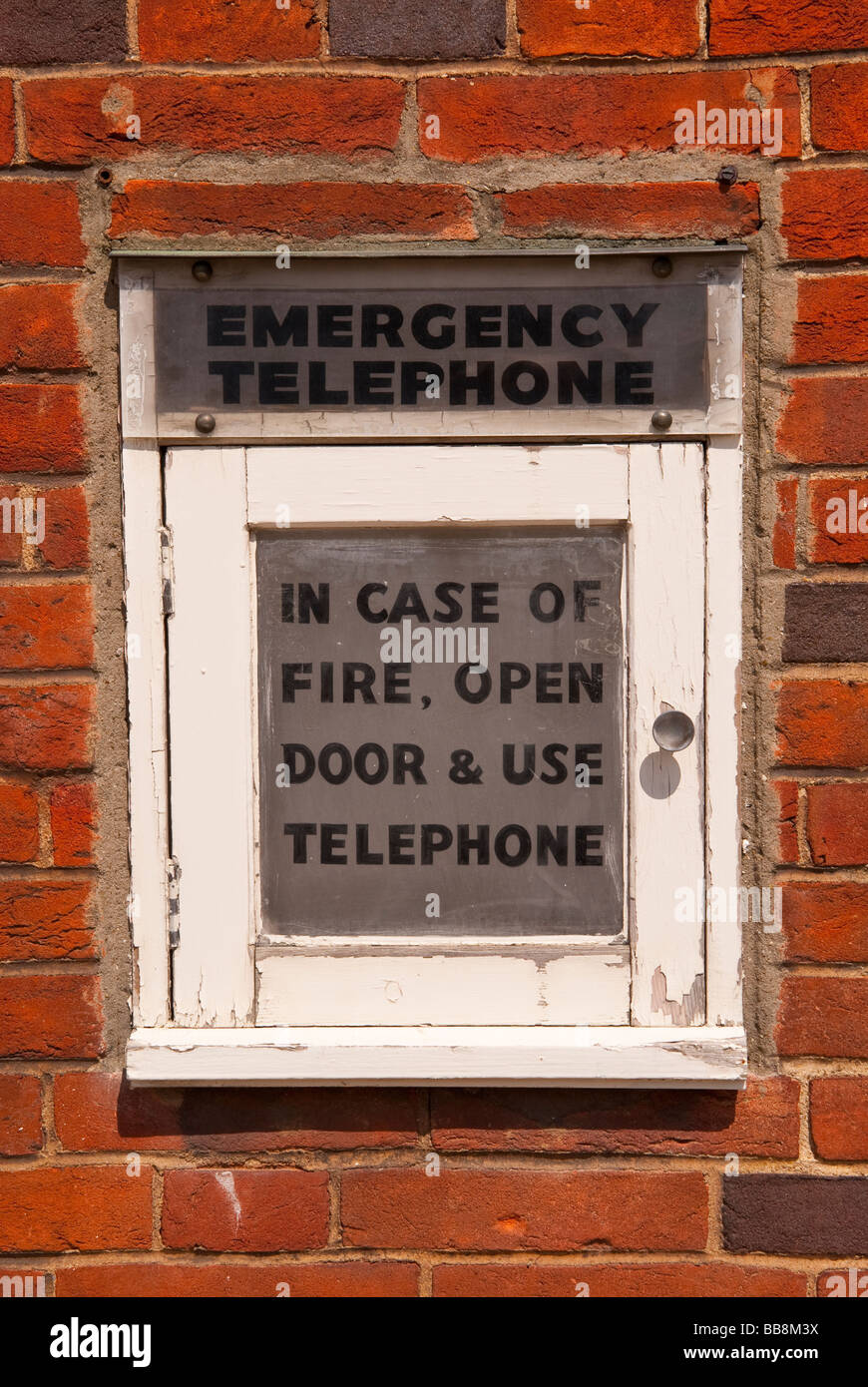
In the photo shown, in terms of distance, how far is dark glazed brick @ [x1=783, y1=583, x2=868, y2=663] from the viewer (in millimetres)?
1562

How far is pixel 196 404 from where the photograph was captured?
1.57 meters

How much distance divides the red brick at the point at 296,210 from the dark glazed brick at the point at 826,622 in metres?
0.70

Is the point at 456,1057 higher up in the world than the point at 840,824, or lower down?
lower down

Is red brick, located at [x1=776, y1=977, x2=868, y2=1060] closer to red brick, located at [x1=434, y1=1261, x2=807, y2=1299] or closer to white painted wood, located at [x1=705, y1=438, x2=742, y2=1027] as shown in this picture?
white painted wood, located at [x1=705, y1=438, x2=742, y2=1027]

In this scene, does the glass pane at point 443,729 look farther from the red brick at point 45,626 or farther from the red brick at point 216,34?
the red brick at point 216,34

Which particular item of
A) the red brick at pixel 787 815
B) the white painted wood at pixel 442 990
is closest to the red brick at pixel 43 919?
the white painted wood at pixel 442 990

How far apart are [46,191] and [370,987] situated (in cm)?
123

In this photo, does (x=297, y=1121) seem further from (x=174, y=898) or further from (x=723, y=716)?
(x=723, y=716)

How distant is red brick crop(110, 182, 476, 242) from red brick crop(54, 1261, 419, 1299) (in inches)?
58.8

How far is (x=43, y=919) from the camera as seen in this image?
161 cm

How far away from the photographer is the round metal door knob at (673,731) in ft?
5.18

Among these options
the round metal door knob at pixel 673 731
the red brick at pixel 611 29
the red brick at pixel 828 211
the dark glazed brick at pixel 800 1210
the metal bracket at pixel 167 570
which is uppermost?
the red brick at pixel 611 29

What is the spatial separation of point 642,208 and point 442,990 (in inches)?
45.2

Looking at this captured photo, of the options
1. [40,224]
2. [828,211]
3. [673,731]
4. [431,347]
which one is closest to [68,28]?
[40,224]
